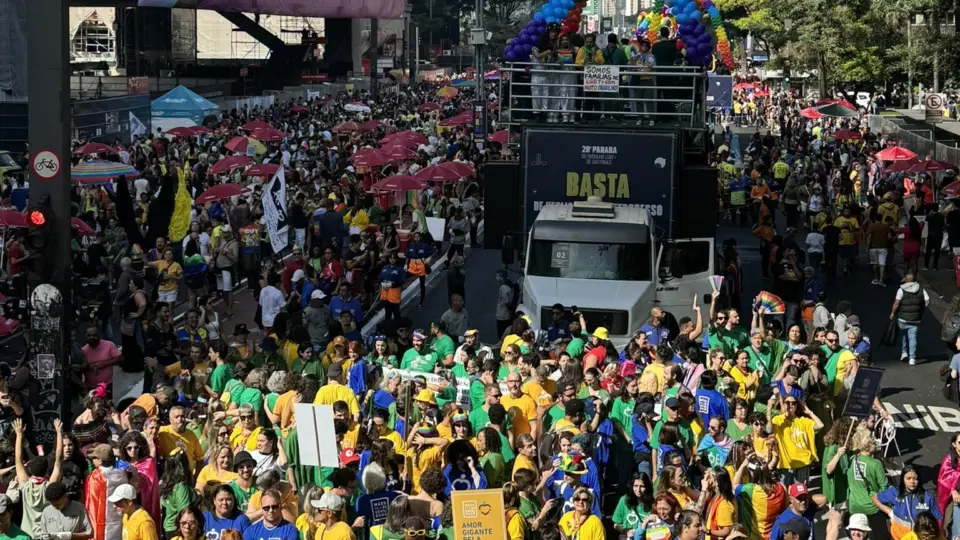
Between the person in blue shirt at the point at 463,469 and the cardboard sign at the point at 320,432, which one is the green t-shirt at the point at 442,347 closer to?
the person in blue shirt at the point at 463,469

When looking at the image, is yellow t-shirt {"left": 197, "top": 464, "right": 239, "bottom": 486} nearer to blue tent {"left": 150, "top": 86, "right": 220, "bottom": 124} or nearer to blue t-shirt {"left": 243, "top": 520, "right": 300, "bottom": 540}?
blue t-shirt {"left": 243, "top": 520, "right": 300, "bottom": 540}

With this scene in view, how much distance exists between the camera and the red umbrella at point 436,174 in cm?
3158

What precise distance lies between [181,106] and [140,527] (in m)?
36.3

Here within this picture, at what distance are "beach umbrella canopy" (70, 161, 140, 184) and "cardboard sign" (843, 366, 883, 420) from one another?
1729 cm

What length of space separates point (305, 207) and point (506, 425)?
16.8 meters

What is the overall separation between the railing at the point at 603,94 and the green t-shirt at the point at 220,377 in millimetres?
8328

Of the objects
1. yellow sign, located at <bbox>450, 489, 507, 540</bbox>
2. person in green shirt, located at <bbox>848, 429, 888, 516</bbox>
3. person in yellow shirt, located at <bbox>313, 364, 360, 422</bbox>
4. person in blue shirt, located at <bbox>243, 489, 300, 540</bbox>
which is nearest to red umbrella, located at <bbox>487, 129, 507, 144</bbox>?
person in yellow shirt, located at <bbox>313, 364, 360, 422</bbox>

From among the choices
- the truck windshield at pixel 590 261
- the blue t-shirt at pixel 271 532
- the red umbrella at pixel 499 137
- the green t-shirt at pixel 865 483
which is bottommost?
the green t-shirt at pixel 865 483

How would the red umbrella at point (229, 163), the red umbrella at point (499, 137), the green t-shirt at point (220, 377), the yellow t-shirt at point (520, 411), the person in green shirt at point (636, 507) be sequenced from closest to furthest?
1. the person in green shirt at point (636, 507)
2. the yellow t-shirt at point (520, 411)
3. the green t-shirt at point (220, 377)
4. the red umbrella at point (229, 163)
5. the red umbrella at point (499, 137)

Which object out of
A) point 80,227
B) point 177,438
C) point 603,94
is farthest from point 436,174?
point 177,438

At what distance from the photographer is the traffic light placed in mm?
14531

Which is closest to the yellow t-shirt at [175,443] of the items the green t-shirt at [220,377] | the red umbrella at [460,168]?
the green t-shirt at [220,377]

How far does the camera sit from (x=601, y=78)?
23.0 metres

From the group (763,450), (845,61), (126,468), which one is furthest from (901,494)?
(845,61)
